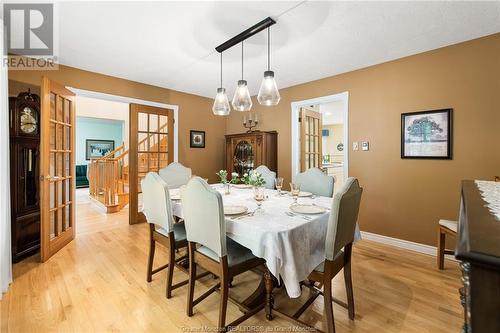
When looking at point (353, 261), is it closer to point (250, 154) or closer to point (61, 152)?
point (250, 154)

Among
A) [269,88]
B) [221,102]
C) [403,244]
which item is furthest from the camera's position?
[403,244]

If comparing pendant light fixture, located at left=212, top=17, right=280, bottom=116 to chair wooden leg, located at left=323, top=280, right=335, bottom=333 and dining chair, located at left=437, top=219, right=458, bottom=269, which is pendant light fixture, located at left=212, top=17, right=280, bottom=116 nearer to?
chair wooden leg, located at left=323, top=280, right=335, bottom=333

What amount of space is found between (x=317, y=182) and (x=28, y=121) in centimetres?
327

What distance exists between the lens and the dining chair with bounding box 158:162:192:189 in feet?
9.98

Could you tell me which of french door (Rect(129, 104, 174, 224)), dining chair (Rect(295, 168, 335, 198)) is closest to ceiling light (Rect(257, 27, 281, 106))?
dining chair (Rect(295, 168, 335, 198))

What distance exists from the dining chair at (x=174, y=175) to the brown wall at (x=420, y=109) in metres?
2.35

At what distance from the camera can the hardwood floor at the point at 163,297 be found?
Answer: 159 centimetres

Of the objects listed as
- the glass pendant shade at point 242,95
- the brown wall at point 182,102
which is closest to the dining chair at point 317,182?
the glass pendant shade at point 242,95

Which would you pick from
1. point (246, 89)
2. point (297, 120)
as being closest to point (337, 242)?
point (246, 89)

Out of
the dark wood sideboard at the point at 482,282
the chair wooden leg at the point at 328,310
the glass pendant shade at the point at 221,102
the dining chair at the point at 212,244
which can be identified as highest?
the glass pendant shade at the point at 221,102

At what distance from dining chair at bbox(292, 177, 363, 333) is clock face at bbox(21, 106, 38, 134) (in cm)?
324

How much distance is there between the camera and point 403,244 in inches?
112

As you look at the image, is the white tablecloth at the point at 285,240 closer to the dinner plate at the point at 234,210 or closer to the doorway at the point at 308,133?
the dinner plate at the point at 234,210

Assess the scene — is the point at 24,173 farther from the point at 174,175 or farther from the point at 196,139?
the point at 196,139
